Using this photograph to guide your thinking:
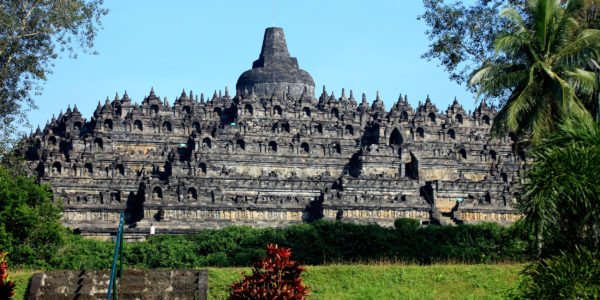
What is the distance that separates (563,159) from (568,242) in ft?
7.39

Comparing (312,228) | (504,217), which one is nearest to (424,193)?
(504,217)

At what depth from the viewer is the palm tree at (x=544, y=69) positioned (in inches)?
1319

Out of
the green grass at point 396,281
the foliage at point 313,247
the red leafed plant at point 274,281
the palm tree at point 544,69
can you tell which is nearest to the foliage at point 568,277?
the green grass at point 396,281

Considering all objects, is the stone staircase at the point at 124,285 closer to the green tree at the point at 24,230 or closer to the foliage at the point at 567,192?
the foliage at the point at 567,192

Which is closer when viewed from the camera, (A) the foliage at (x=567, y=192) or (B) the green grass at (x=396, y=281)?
(A) the foliage at (x=567, y=192)

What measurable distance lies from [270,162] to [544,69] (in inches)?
1957

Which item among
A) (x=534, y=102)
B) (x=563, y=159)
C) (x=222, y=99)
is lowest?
(x=563, y=159)

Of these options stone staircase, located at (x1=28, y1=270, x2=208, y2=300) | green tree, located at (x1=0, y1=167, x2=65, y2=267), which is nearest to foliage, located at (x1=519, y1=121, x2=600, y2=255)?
stone staircase, located at (x1=28, y1=270, x2=208, y2=300)

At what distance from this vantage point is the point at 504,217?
73938mm

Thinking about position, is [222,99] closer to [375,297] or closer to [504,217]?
[504,217]

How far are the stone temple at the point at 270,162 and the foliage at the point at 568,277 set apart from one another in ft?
135

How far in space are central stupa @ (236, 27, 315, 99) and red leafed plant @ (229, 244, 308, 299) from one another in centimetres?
7044

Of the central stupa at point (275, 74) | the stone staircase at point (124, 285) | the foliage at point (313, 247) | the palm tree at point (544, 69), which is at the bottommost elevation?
the stone staircase at point (124, 285)

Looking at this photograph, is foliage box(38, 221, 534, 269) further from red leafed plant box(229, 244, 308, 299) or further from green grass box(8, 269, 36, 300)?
red leafed plant box(229, 244, 308, 299)
